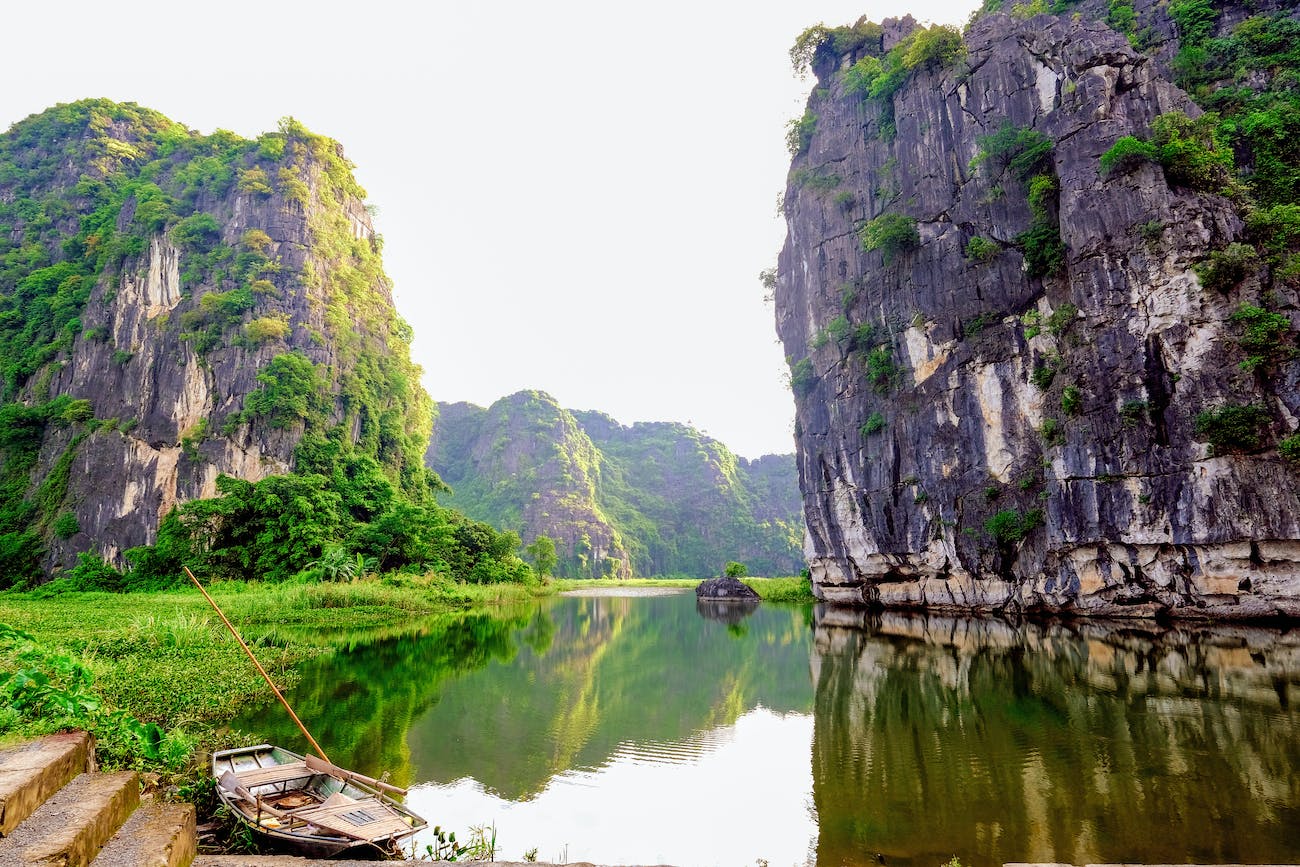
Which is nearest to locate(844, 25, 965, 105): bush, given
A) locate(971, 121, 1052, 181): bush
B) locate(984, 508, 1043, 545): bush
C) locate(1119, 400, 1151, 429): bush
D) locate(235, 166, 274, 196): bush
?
locate(971, 121, 1052, 181): bush

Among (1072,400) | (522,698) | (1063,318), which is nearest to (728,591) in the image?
(1072,400)

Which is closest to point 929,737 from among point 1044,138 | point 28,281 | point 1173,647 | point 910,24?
point 1173,647

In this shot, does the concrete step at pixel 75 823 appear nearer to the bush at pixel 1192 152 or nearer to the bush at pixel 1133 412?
the bush at pixel 1133 412

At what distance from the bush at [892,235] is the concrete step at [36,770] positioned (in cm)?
3135

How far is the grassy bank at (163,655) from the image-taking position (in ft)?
20.5

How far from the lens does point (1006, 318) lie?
1055 inches

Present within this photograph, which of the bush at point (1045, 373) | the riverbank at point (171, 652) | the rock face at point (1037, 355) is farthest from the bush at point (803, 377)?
the riverbank at point (171, 652)

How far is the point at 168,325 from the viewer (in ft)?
130

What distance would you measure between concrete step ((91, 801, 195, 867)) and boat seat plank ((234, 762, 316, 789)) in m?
0.96

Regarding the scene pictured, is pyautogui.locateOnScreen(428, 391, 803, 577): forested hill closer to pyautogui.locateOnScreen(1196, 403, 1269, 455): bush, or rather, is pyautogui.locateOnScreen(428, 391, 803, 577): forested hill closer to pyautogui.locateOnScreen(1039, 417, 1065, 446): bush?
pyautogui.locateOnScreen(1039, 417, 1065, 446): bush

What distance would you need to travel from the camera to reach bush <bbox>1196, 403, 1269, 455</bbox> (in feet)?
64.0

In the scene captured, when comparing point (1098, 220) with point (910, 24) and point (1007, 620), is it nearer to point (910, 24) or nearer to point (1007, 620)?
point (1007, 620)

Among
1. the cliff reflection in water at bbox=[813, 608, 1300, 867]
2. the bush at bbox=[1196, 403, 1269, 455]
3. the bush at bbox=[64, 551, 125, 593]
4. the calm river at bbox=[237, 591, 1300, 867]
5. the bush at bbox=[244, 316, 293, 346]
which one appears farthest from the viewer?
the bush at bbox=[244, 316, 293, 346]

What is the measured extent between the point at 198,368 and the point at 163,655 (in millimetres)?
30898
